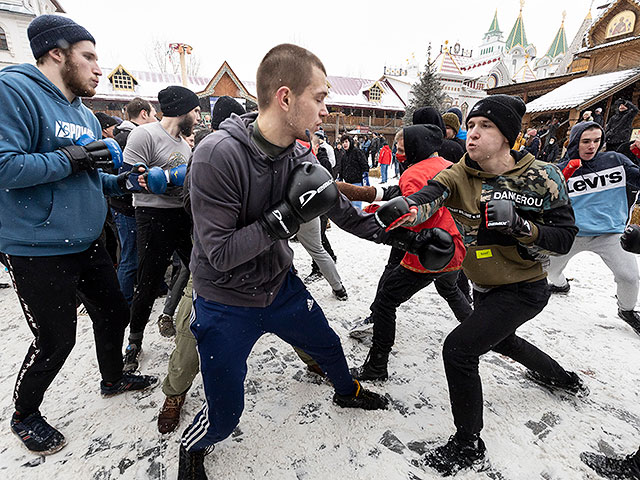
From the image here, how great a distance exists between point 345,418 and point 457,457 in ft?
2.38

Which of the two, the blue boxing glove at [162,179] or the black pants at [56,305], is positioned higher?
the blue boxing glove at [162,179]

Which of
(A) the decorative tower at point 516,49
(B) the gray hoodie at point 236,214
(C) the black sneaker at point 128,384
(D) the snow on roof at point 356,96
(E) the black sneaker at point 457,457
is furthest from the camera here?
(A) the decorative tower at point 516,49

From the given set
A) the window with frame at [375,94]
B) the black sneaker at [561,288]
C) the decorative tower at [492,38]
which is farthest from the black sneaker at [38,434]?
the decorative tower at [492,38]

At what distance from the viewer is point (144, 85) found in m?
23.2

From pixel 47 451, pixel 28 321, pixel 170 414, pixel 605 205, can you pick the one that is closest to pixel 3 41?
pixel 28 321

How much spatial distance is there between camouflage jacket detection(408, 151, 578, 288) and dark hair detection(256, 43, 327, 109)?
986mm

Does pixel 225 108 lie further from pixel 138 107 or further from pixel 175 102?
pixel 138 107

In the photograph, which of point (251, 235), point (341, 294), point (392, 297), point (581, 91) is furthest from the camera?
point (581, 91)

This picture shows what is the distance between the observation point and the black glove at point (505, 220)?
5.42ft

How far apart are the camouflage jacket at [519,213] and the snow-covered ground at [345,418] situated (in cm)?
107

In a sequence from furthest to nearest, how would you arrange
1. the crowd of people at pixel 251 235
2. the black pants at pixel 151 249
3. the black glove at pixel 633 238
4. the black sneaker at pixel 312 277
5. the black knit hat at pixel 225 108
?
the black sneaker at pixel 312 277
the black knit hat at pixel 225 108
the black pants at pixel 151 249
the black glove at pixel 633 238
the crowd of people at pixel 251 235

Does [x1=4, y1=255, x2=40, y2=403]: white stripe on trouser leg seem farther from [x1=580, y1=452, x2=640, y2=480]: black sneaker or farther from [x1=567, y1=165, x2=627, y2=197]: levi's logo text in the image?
[x1=567, y1=165, x2=627, y2=197]: levi's logo text

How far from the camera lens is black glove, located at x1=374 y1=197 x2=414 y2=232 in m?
1.83

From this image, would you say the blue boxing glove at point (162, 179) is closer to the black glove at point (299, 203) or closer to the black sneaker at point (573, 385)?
the black glove at point (299, 203)
